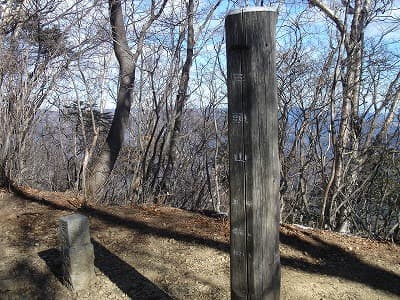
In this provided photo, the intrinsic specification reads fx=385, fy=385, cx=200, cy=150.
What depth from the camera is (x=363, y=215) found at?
5.38 m

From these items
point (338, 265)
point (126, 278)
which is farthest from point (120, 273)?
point (338, 265)

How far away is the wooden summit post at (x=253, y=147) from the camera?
186cm

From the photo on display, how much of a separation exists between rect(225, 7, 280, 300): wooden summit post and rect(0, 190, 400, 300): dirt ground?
41.9 inches

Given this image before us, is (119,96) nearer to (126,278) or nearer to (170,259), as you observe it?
(170,259)

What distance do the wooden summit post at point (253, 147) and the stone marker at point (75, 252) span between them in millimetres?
1438

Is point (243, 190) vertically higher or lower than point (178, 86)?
lower

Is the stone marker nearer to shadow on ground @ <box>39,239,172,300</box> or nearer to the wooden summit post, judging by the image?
shadow on ground @ <box>39,239,172,300</box>

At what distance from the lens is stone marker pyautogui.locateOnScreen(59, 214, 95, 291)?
9.54 ft

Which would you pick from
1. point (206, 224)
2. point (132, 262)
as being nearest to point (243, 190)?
point (132, 262)

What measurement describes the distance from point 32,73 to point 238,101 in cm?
497

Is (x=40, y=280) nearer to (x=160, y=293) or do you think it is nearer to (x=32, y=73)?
(x=160, y=293)

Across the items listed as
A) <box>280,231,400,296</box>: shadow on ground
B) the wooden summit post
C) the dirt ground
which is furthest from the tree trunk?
the wooden summit post

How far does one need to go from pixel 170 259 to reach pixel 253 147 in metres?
1.93

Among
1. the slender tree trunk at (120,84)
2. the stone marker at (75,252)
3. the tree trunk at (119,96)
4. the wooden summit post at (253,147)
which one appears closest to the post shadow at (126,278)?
the stone marker at (75,252)
